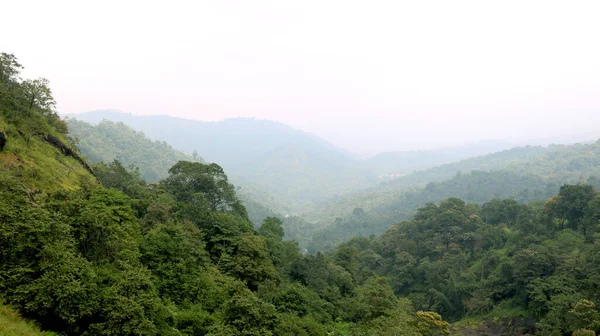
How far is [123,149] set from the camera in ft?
329

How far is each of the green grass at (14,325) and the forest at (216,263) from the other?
0.04m

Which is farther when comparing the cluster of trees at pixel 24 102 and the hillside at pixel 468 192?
the hillside at pixel 468 192

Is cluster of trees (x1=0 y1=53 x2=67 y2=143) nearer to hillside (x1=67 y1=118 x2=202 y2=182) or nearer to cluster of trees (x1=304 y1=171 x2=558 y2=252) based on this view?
hillside (x1=67 y1=118 x2=202 y2=182)

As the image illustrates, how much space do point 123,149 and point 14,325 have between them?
4040 inches

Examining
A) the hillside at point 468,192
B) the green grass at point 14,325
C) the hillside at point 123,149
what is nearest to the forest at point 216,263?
the green grass at point 14,325

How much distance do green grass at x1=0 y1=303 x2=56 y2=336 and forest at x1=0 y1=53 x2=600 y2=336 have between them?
0.04 meters

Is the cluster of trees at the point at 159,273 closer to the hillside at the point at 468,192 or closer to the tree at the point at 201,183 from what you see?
the tree at the point at 201,183

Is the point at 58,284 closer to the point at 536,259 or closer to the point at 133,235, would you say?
the point at 133,235

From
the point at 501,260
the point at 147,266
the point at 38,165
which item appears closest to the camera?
the point at 147,266

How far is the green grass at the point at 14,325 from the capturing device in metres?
7.96

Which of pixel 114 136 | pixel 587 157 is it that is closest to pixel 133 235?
pixel 114 136

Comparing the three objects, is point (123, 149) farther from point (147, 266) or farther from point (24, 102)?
point (147, 266)

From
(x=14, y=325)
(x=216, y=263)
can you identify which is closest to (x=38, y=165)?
(x=216, y=263)

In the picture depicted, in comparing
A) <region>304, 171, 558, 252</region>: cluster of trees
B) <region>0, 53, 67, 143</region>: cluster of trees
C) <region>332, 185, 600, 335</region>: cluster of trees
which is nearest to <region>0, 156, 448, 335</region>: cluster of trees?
<region>0, 53, 67, 143</region>: cluster of trees
